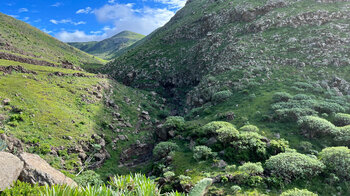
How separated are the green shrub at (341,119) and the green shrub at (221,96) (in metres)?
15.2

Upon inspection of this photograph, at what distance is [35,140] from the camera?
69.7ft

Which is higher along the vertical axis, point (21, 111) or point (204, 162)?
point (21, 111)

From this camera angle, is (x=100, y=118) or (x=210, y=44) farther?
(x=210, y=44)

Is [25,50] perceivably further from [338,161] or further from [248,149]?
[338,161]

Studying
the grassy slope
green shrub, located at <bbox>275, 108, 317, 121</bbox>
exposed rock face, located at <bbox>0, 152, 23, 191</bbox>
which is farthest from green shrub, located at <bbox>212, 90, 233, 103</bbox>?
exposed rock face, located at <bbox>0, 152, 23, 191</bbox>

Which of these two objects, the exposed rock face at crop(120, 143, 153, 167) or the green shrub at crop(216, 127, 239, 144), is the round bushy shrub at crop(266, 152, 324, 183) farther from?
the exposed rock face at crop(120, 143, 153, 167)

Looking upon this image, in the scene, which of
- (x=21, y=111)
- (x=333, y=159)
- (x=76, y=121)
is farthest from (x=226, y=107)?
(x=21, y=111)

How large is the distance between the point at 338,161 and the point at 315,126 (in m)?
5.74

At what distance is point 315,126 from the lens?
21.0 metres

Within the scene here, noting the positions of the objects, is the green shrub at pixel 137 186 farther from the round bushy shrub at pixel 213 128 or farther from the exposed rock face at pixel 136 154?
the exposed rock face at pixel 136 154

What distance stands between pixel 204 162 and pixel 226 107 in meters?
14.0

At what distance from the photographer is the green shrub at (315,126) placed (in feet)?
67.4

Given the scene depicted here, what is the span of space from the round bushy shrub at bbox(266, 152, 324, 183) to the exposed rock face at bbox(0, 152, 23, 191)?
1824 centimetres

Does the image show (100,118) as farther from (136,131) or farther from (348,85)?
(348,85)
